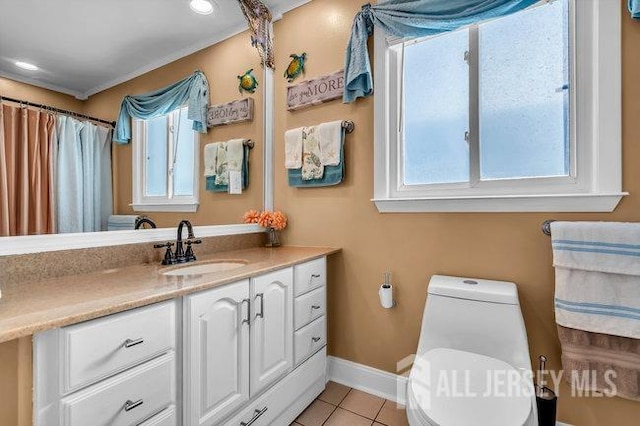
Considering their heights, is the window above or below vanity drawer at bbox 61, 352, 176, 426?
above

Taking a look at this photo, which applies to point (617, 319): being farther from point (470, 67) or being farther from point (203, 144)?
point (203, 144)

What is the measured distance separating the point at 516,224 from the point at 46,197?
198 centimetres

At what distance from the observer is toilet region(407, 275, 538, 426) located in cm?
95

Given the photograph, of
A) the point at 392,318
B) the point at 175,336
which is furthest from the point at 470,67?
the point at 175,336

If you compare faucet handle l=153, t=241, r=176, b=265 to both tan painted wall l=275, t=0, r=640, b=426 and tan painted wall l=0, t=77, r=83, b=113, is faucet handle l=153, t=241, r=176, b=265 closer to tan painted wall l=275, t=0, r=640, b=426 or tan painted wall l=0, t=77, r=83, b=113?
tan painted wall l=0, t=77, r=83, b=113

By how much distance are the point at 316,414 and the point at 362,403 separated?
0.90ft

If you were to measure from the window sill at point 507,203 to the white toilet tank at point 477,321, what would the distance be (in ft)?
1.21

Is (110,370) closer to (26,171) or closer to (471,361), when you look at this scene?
(26,171)

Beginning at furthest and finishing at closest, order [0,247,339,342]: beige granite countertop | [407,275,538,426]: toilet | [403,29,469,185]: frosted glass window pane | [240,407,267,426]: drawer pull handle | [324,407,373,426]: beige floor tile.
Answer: [403,29,469,185]: frosted glass window pane
[324,407,373,426]: beige floor tile
[240,407,267,426]: drawer pull handle
[407,275,538,426]: toilet
[0,247,339,342]: beige granite countertop

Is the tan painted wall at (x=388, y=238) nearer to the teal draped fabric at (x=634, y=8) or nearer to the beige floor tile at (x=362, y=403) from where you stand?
the teal draped fabric at (x=634, y=8)

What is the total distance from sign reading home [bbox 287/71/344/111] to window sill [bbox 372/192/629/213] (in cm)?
75

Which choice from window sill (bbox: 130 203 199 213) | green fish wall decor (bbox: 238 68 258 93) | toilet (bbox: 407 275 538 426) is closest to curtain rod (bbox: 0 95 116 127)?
window sill (bbox: 130 203 199 213)

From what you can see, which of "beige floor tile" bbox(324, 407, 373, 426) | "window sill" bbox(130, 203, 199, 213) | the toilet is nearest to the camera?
the toilet

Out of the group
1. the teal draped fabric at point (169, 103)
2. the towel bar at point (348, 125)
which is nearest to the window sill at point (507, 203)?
the towel bar at point (348, 125)
